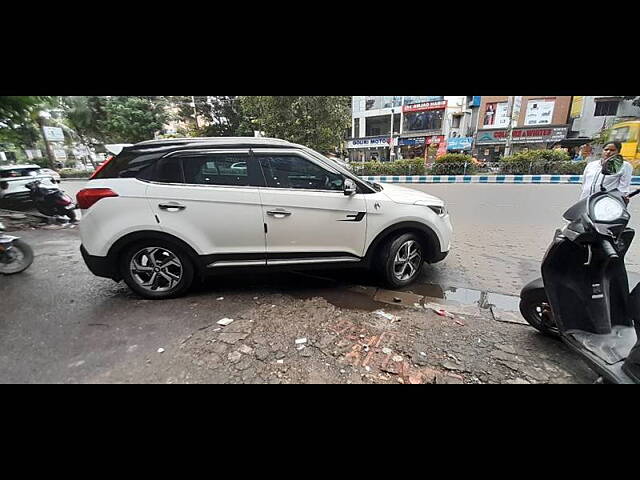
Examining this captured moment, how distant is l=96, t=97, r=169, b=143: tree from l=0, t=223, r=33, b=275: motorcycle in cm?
1621

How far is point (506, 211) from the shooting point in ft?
26.1

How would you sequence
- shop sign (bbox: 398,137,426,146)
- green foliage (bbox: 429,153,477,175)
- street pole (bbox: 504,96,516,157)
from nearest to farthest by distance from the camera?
green foliage (bbox: 429,153,477,175)
street pole (bbox: 504,96,516,157)
shop sign (bbox: 398,137,426,146)

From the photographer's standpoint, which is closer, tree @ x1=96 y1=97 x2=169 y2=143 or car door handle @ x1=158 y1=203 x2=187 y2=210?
car door handle @ x1=158 y1=203 x2=187 y2=210

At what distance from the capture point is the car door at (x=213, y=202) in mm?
2895

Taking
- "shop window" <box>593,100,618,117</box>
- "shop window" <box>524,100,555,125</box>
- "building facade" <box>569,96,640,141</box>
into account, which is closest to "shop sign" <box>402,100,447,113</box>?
"shop window" <box>524,100,555,125</box>

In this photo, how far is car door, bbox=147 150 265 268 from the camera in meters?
2.89

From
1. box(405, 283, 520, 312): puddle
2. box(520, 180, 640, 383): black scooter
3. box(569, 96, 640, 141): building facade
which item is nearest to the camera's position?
box(520, 180, 640, 383): black scooter

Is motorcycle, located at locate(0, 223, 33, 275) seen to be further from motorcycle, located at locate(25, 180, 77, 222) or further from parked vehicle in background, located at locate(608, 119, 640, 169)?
parked vehicle in background, located at locate(608, 119, 640, 169)

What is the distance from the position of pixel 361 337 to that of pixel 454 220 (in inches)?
219

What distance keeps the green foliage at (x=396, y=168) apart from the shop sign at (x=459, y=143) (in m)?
11.6

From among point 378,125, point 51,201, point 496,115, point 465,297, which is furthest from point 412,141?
point 465,297

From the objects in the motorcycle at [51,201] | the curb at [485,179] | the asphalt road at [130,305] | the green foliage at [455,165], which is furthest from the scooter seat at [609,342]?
the green foliage at [455,165]
